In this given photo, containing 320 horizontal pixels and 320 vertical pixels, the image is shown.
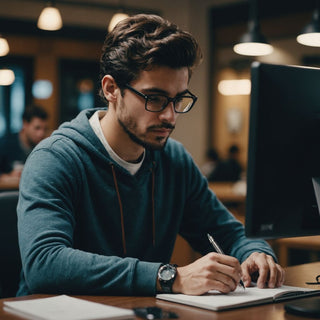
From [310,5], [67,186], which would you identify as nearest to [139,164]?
[67,186]

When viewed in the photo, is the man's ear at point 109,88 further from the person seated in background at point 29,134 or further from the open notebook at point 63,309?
the person seated in background at point 29,134

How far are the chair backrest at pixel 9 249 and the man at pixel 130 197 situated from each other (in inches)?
3.7

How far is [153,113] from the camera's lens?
1692 mm

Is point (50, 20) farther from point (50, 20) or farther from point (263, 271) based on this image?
point (263, 271)

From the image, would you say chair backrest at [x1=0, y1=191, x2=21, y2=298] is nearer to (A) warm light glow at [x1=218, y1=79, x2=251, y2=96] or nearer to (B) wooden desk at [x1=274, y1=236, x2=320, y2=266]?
(B) wooden desk at [x1=274, y1=236, x2=320, y2=266]

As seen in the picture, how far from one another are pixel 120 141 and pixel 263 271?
0.61 meters

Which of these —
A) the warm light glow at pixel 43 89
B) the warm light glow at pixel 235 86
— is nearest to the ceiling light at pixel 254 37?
the warm light glow at pixel 235 86

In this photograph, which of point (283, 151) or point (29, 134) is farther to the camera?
point (29, 134)

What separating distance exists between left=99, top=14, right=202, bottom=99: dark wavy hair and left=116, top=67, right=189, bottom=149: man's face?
0.09 ft

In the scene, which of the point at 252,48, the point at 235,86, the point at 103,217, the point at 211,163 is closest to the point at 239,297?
the point at 103,217

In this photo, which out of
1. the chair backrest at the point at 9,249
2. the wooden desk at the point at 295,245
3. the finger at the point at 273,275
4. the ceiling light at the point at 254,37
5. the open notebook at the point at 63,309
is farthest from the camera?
the ceiling light at the point at 254,37

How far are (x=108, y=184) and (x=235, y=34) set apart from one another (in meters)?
6.54

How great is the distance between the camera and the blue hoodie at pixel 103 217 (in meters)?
1.40

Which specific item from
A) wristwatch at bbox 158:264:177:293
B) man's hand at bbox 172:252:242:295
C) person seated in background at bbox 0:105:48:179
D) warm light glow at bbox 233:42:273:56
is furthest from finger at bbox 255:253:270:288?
person seated in background at bbox 0:105:48:179
